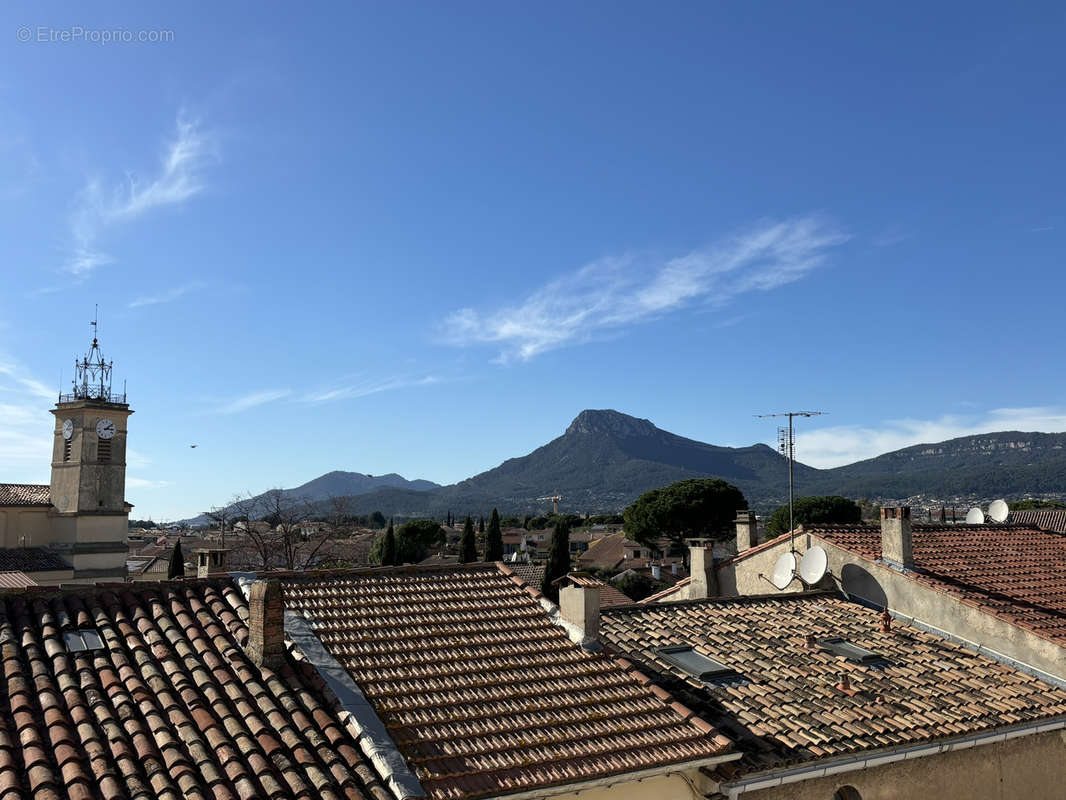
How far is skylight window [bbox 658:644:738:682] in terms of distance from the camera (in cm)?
1017

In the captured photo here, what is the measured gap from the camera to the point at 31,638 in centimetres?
775

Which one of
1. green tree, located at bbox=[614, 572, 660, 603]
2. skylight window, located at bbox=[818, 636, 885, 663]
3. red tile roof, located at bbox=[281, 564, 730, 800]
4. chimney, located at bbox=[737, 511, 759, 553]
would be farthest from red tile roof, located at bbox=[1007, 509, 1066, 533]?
red tile roof, located at bbox=[281, 564, 730, 800]

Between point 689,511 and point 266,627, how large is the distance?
5859 cm

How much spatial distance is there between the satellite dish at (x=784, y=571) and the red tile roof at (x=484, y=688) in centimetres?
635

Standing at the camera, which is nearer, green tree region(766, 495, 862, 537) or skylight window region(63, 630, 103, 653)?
skylight window region(63, 630, 103, 653)

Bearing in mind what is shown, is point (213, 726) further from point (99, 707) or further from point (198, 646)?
point (198, 646)

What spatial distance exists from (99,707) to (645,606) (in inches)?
336

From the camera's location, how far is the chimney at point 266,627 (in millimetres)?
7773

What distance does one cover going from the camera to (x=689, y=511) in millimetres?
63719

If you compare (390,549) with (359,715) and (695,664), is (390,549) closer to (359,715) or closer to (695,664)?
(695,664)

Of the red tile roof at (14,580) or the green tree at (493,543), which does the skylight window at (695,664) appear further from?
the green tree at (493,543)

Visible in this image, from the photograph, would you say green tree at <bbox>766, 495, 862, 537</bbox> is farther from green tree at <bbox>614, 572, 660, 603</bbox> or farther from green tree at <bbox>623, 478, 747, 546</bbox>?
green tree at <bbox>614, 572, 660, 603</bbox>

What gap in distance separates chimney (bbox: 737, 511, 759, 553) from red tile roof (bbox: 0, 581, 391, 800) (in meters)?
13.1

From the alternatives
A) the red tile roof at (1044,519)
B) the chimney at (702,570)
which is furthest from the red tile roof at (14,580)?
the red tile roof at (1044,519)
